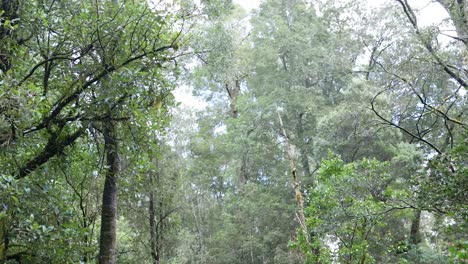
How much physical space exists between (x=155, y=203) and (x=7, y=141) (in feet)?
22.2

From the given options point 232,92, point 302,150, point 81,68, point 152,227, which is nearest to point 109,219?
point 81,68

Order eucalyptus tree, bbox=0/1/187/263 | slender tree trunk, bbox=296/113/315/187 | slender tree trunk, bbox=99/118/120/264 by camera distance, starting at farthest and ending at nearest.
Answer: slender tree trunk, bbox=296/113/315/187 < slender tree trunk, bbox=99/118/120/264 < eucalyptus tree, bbox=0/1/187/263

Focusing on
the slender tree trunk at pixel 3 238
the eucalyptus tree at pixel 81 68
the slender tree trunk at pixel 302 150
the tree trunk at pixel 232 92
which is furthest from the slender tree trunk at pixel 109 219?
the tree trunk at pixel 232 92

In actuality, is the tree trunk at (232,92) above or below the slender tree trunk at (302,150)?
above

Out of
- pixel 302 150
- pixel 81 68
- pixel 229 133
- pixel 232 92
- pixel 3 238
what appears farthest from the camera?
pixel 232 92

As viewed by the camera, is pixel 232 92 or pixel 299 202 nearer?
pixel 299 202

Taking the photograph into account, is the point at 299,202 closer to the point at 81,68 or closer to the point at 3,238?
the point at 81,68

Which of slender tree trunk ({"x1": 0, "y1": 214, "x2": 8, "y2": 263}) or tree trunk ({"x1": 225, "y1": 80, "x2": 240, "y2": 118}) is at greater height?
tree trunk ({"x1": 225, "y1": 80, "x2": 240, "y2": 118})

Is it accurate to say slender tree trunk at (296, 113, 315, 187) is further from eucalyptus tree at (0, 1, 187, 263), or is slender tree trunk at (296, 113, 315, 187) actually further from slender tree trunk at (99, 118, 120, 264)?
eucalyptus tree at (0, 1, 187, 263)

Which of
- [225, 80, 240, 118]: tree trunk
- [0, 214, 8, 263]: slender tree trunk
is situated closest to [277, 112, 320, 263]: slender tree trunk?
[225, 80, 240, 118]: tree trunk

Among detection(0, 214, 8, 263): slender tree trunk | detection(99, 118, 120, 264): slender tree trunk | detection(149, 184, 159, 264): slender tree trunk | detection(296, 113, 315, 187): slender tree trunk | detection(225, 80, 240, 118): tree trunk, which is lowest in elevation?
detection(0, 214, 8, 263): slender tree trunk

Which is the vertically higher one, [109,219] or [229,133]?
[229,133]

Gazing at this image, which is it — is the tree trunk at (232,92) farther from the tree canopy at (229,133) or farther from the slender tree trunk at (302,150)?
the slender tree trunk at (302,150)

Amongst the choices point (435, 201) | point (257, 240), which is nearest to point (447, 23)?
point (435, 201)
